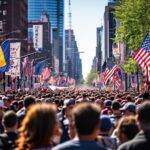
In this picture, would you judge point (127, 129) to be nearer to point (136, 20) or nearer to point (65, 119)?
point (65, 119)

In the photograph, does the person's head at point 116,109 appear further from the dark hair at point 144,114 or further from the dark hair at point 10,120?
the dark hair at point 144,114

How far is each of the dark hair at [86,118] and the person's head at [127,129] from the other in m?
1.41

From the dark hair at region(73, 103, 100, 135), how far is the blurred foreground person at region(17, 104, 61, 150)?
248 millimetres

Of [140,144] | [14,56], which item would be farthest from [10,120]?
[14,56]

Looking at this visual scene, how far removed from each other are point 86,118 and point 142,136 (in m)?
0.89

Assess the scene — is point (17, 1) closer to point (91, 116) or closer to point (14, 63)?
point (14, 63)

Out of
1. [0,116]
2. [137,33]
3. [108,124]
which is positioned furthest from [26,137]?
[137,33]

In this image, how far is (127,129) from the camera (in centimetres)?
821

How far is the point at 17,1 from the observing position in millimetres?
163625

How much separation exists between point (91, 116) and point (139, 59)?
33.4 metres

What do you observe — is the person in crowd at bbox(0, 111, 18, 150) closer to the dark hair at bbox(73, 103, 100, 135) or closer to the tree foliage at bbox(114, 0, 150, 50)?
the dark hair at bbox(73, 103, 100, 135)

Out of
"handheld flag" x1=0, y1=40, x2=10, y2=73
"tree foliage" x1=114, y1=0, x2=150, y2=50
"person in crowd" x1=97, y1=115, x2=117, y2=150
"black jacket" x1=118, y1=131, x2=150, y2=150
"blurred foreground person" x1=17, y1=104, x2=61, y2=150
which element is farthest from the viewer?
"tree foliage" x1=114, y1=0, x2=150, y2=50

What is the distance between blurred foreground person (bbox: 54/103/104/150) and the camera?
6.64 m

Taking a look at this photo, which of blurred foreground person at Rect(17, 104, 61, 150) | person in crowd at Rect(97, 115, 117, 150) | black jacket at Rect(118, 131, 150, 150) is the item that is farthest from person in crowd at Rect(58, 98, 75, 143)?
blurred foreground person at Rect(17, 104, 61, 150)
